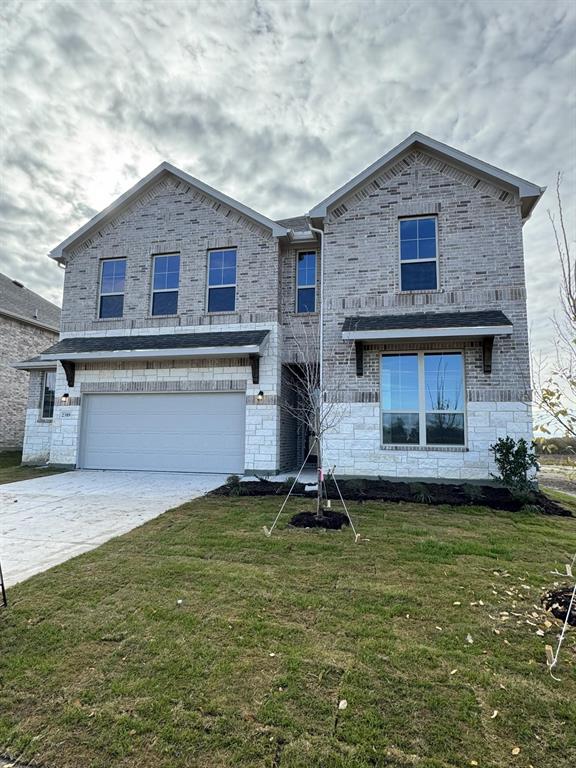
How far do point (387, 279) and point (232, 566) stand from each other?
8622 mm

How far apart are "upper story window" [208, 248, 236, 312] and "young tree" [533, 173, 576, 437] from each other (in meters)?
9.61

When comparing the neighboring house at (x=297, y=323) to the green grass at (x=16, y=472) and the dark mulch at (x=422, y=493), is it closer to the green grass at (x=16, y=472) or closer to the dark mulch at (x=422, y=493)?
the green grass at (x=16, y=472)

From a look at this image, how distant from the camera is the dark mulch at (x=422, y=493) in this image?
814 cm

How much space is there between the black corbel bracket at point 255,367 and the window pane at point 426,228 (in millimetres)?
5419

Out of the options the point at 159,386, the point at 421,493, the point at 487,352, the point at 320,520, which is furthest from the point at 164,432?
the point at 487,352

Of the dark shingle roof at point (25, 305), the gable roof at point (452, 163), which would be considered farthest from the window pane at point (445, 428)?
the dark shingle roof at point (25, 305)

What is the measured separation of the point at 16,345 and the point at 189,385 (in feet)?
41.8

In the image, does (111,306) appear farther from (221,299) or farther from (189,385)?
(189,385)

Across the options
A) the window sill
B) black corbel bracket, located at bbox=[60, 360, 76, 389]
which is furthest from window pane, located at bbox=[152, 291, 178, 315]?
the window sill

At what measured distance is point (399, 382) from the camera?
10.8 meters

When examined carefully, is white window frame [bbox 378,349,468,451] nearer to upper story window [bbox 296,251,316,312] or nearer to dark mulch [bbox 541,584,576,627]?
upper story window [bbox 296,251,316,312]

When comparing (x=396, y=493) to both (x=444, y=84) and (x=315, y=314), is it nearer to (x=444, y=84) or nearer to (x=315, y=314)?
(x=315, y=314)

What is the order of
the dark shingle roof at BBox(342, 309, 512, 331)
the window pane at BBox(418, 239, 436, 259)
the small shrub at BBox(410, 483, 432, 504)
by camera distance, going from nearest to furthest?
1. the small shrub at BBox(410, 483, 432, 504)
2. the dark shingle roof at BBox(342, 309, 512, 331)
3. the window pane at BBox(418, 239, 436, 259)

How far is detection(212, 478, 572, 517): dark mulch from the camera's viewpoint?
814 cm
